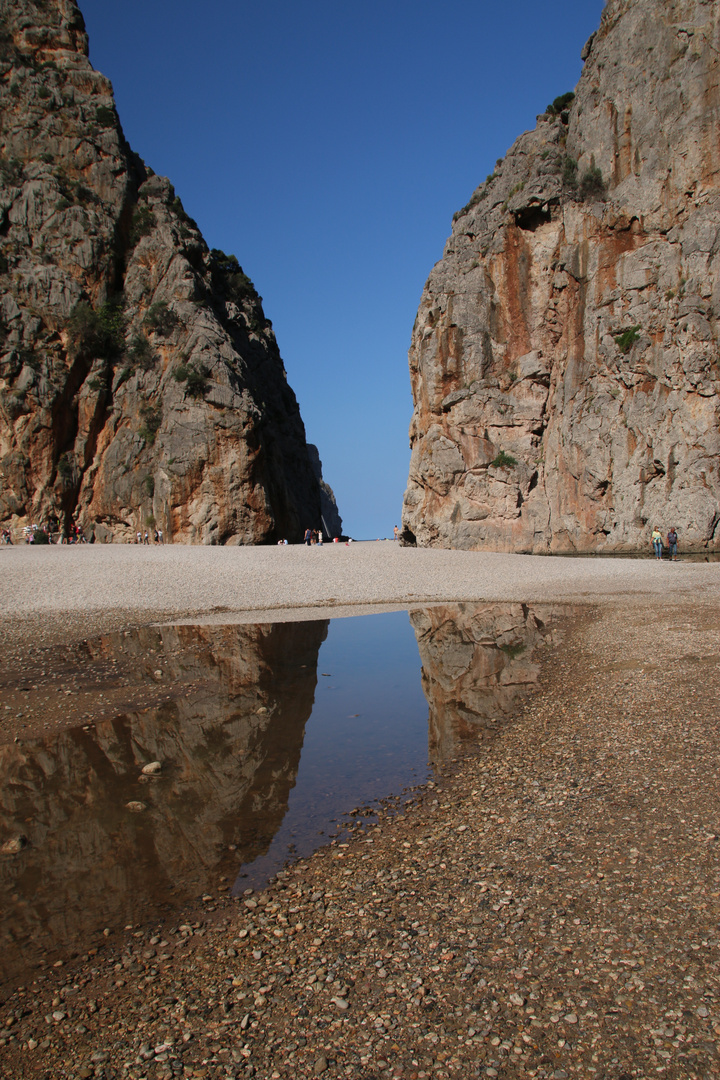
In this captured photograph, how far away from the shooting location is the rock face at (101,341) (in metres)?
41.1

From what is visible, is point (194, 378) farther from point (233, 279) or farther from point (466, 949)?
point (466, 949)


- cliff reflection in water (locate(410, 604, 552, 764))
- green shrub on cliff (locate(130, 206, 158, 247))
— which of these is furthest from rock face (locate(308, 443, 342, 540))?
cliff reflection in water (locate(410, 604, 552, 764))

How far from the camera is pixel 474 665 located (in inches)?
454

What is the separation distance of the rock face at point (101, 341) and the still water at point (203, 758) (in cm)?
2851

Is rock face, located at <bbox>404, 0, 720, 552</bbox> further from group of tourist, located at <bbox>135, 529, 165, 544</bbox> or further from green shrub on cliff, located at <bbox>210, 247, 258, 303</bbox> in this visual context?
green shrub on cliff, located at <bbox>210, 247, 258, 303</bbox>

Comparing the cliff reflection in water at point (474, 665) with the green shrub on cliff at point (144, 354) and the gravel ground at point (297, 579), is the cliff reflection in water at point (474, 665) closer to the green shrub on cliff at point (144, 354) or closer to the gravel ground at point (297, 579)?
the gravel ground at point (297, 579)

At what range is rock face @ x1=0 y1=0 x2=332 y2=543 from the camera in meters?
41.1

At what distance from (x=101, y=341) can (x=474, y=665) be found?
43.3 metres

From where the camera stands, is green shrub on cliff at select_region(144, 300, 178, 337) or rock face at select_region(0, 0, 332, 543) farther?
green shrub on cliff at select_region(144, 300, 178, 337)

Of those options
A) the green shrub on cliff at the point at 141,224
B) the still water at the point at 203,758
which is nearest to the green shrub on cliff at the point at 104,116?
the green shrub on cliff at the point at 141,224

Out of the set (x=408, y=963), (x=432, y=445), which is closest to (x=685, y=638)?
(x=408, y=963)

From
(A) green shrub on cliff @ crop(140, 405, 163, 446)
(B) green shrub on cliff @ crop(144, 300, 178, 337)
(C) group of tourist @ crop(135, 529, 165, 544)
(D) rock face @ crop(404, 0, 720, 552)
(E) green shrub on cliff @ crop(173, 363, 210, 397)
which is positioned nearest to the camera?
(D) rock face @ crop(404, 0, 720, 552)

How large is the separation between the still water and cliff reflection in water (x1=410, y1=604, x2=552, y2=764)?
0.05 m

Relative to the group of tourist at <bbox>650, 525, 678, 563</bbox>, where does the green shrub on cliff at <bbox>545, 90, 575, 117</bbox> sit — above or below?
above
